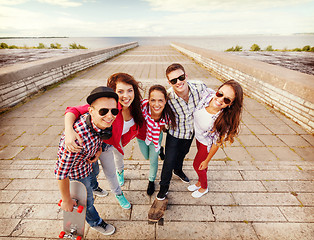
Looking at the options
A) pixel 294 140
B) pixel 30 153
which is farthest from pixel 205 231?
pixel 30 153

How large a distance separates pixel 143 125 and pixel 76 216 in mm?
1212

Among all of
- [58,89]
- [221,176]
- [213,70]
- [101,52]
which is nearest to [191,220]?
[221,176]

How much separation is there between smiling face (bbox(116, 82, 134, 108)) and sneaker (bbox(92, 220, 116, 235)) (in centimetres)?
138

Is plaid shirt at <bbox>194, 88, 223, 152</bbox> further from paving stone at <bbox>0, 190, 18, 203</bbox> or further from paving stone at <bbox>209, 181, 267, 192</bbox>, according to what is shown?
paving stone at <bbox>0, 190, 18, 203</bbox>

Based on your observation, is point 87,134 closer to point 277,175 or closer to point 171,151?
point 171,151

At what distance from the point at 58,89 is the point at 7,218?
5398 millimetres

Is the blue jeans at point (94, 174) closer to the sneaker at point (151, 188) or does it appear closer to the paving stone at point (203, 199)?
the sneaker at point (151, 188)

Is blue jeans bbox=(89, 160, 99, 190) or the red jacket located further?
blue jeans bbox=(89, 160, 99, 190)

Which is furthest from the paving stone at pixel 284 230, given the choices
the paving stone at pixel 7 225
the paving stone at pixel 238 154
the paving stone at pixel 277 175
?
the paving stone at pixel 7 225

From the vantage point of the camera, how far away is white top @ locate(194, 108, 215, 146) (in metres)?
1.90

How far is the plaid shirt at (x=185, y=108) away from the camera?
6.47 ft

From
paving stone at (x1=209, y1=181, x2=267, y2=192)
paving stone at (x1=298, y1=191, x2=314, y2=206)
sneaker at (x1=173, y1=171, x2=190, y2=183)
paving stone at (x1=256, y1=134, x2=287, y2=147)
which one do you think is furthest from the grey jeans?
paving stone at (x1=256, y1=134, x2=287, y2=147)

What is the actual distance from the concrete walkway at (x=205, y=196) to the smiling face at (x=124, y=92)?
1.38 meters

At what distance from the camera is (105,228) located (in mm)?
1868
